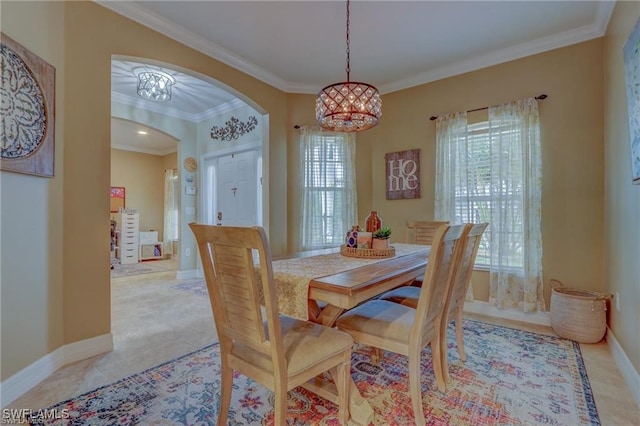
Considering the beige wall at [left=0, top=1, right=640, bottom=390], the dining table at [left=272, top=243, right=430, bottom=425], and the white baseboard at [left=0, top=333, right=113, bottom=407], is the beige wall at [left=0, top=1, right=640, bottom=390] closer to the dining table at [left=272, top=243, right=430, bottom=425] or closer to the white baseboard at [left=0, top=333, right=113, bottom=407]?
the white baseboard at [left=0, top=333, right=113, bottom=407]

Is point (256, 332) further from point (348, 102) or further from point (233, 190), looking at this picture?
point (233, 190)

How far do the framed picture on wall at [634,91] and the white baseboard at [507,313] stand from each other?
159 cm

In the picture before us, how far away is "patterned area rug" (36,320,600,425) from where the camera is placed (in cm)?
152

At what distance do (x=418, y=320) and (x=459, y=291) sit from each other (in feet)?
2.42

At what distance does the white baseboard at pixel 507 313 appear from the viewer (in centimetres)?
285

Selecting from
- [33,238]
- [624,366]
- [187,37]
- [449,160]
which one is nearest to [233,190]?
[187,37]

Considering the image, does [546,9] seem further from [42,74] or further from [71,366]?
[71,366]

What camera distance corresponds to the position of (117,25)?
236cm

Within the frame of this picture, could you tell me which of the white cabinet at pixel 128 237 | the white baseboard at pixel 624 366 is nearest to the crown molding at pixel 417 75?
the white baseboard at pixel 624 366

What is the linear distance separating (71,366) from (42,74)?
193 cm

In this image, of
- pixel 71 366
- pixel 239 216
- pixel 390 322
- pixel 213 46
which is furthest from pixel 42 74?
pixel 239 216

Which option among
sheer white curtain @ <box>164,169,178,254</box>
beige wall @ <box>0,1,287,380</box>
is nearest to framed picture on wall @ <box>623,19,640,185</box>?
beige wall @ <box>0,1,287,380</box>

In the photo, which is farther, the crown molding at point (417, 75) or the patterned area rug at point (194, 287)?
the patterned area rug at point (194, 287)

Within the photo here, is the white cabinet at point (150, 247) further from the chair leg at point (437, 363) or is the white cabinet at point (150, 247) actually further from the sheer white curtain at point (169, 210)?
the chair leg at point (437, 363)
